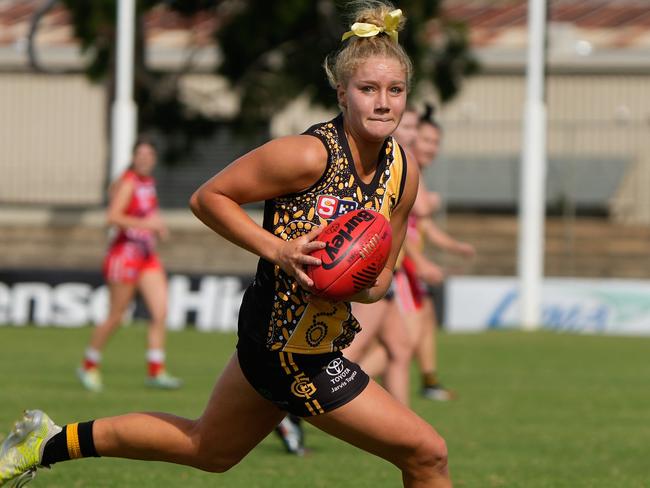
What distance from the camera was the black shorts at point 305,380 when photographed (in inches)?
216

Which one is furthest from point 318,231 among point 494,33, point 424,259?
point 494,33

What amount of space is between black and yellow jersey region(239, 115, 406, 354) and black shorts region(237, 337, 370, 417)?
1.6 inches

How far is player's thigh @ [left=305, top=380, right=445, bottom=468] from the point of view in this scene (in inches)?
215

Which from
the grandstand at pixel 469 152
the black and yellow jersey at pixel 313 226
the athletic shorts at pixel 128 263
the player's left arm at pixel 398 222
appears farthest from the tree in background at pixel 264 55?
the black and yellow jersey at pixel 313 226

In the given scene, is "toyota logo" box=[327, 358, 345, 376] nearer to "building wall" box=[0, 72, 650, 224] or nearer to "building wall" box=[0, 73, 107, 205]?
"building wall" box=[0, 72, 650, 224]

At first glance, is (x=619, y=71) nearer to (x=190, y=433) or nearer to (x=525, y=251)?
(x=525, y=251)

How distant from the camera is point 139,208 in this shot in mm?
13117

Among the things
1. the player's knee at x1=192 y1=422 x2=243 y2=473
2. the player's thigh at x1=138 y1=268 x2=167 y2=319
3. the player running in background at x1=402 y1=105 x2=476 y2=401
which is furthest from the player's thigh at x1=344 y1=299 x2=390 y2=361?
the player's thigh at x1=138 y1=268 x2=167 y2=319

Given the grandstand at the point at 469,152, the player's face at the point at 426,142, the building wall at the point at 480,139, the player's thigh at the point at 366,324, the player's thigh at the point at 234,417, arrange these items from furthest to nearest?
the building wall at the point at 480,139 < the grandstand at the point at 469,152 < the player's face at the point at 426,142 < the player's thigh at the point at 366,324 < the player's thigh at the point at 234,417

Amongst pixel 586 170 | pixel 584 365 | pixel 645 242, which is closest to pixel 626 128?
pixel 586 170

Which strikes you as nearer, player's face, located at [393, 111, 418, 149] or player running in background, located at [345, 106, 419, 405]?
player running in background, located at [345, 106, 419, 405]

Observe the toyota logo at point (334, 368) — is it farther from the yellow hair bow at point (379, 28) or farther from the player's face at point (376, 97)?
the yellow hair bow at point (379, 28)

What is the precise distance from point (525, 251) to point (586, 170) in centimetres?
719

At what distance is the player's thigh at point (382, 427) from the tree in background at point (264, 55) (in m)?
20.6
